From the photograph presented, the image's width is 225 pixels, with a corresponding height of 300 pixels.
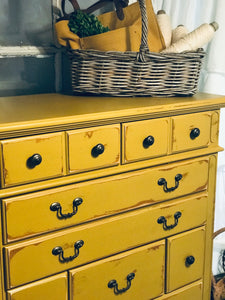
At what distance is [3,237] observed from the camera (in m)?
1.45

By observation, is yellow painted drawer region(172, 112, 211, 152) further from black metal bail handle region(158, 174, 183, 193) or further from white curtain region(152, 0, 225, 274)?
white curtain region(152, 0, 225, 274)

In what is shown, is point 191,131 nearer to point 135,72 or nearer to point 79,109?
point 135,72

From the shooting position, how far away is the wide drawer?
1458 millimetres

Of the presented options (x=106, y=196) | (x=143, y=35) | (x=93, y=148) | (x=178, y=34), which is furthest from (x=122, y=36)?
(x=106, y=196)

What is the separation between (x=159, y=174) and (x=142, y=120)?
0.24m

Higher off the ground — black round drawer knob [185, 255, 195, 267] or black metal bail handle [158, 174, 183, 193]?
black metal bail handle [158, 174, 183, 193]

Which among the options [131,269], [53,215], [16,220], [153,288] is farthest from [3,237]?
[153,288]

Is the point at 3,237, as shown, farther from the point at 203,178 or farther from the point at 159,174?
the point at 203,178

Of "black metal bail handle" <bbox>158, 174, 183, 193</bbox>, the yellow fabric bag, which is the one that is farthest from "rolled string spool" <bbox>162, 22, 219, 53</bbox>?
"black metal bail handle" <bbox>158, 174, 183, 193</bbox>

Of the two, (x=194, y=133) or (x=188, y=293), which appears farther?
(x=188, y=293)

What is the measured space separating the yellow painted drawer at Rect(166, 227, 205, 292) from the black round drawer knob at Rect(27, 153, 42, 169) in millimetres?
726

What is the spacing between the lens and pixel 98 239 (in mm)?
1663

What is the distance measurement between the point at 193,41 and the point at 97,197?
2.58 feet

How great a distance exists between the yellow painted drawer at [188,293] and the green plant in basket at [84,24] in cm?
114
